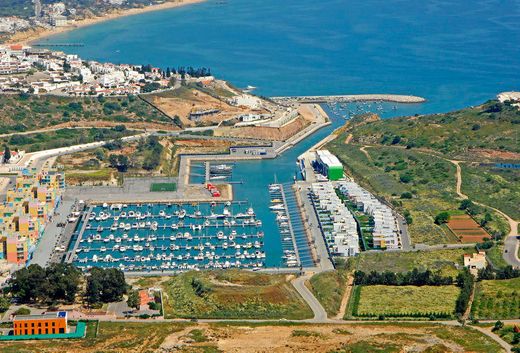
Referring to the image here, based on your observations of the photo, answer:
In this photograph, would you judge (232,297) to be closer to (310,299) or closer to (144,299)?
(310,299)

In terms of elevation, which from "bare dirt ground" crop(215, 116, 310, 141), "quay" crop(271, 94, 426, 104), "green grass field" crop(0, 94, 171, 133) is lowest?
"bare dirt ground" crop(215, 116, 310, 141)

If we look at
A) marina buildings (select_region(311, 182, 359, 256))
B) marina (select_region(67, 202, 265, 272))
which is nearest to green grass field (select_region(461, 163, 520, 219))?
marina buildings (select_region(311, 182, 359, 256))

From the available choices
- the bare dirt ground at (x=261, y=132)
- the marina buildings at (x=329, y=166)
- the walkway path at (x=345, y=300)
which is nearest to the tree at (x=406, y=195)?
the marina buildings at (x=329, y=166)

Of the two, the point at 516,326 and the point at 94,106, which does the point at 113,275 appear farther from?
the point at 94,106

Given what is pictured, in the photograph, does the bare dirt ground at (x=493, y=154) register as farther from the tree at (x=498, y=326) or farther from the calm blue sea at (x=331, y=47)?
the tree at (x=498, y=326)

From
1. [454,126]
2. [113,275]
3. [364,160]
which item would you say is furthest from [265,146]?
[113,275]

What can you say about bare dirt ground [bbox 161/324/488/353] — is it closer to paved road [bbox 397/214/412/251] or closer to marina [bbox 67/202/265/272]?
marina [bbox 67/202/265/272]

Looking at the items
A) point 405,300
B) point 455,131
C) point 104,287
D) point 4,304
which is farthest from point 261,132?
point 4,304
